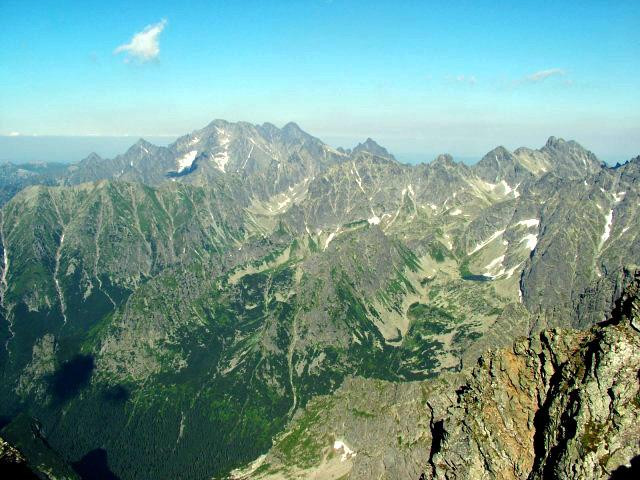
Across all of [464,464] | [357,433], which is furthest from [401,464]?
[464,464]

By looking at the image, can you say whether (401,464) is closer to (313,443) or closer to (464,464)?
(313,443)

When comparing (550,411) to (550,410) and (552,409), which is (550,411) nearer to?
(550,410)

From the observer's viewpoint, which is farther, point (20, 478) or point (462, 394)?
point (462, 394)

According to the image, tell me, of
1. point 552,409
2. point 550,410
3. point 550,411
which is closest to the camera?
point 552,409

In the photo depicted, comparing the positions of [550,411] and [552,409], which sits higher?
[552,409]

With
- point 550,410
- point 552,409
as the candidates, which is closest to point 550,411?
point 550,410

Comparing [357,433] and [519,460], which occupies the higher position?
[519,460]

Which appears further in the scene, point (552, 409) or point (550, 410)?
point (550, 410)

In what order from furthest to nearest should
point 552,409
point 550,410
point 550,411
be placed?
point 550,410 < point 550,411 < point 552,409

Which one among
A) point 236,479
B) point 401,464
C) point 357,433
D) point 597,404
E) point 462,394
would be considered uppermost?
point 597,404

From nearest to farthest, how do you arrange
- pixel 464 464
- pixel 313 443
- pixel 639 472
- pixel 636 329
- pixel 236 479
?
pixel 639 472, pixel 636 329, pixel 464 464, pixel 313 443, pixel 236 479

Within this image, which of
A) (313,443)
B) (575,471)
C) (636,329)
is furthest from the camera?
(313,443)
